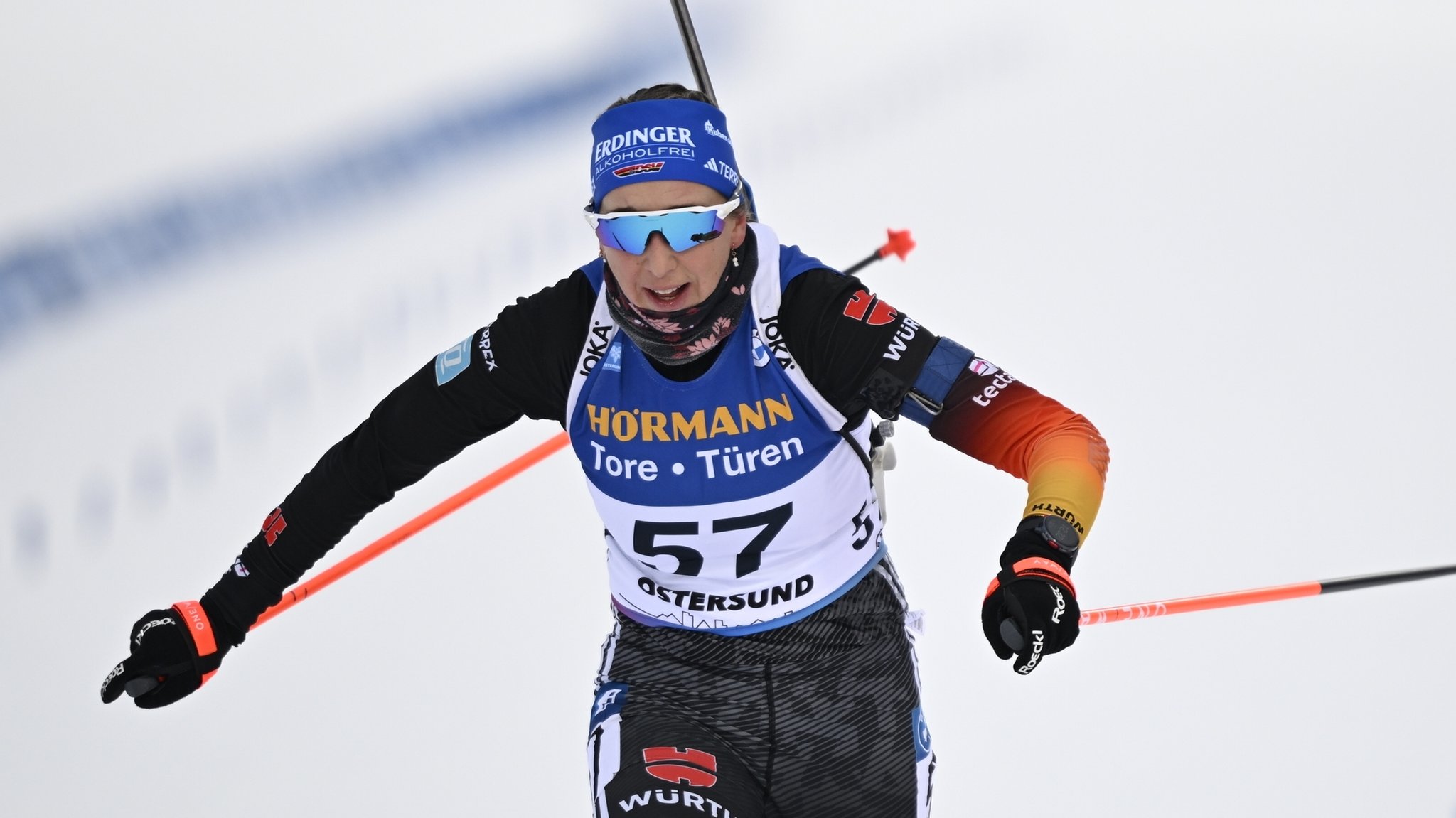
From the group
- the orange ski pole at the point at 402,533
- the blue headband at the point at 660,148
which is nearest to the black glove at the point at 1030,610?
the blue headband at the point at 660,148

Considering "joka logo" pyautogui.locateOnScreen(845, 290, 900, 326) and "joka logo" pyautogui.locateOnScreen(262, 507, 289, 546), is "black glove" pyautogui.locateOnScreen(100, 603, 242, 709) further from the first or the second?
"joka logo" pyautogui.locateOnScreen(845, 290, 900, 326)

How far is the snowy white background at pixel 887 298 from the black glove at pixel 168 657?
105cm

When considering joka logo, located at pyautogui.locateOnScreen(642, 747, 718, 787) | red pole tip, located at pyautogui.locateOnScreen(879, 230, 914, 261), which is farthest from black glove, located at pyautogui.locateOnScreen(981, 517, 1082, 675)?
red pole tip, located at pyautogui.locateOnScreen(879, 230, 914, 261)

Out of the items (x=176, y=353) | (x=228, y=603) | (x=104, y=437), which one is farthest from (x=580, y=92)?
(x=228, y=603)

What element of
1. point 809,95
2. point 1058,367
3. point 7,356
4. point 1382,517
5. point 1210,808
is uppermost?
point 809,95

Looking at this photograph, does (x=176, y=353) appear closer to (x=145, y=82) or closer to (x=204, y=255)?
(x=204, y=255)

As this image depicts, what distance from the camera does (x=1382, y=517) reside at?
4.18 meters

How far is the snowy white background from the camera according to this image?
11.6 feet

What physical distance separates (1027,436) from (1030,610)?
0.34m

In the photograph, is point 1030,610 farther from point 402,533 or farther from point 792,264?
point 402,533

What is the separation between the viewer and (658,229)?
208cm

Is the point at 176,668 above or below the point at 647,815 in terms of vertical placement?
above

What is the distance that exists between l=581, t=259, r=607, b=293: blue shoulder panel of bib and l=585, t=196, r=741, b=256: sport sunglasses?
224 mm

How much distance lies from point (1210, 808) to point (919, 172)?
8.16 ft
